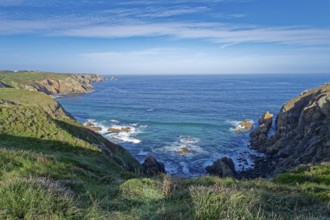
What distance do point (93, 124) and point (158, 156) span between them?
2933 centimetres

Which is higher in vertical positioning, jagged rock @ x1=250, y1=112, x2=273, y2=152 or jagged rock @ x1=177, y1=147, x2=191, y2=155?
jagged rock @ x1=250, y1=112, x2=273, y2=152

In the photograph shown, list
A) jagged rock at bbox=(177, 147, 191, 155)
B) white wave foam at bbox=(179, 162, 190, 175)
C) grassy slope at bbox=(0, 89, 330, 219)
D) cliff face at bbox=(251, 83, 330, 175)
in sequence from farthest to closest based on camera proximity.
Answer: jagged rock at bbox=(177, 147, 191, 155) < white wave foam at bbox=(179, 162, 190, 175) < cliff face at bbox=(251, 83, 330, 175) < grassy slope at bbox=(0, 89, 330, 219)

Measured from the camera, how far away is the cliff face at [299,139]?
39.5 m

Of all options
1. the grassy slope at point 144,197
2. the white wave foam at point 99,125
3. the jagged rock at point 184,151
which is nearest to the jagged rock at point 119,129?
the white wave foam at point 99,125

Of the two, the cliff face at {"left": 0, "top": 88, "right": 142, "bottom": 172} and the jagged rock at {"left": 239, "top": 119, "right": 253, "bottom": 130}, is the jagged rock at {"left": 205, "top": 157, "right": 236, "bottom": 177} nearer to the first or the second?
the cliff face at {"left": 0, "top": 88, "right": 142, "bottom": 172}

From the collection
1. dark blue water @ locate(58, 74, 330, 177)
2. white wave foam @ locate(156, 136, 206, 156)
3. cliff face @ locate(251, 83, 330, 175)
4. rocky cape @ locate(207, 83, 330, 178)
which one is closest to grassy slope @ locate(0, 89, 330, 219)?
cliff face @ locate(251, 83, 330, 175)

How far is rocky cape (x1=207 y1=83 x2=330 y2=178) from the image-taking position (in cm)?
3962

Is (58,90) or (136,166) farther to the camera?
(58,90)

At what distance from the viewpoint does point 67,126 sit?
39.6 m

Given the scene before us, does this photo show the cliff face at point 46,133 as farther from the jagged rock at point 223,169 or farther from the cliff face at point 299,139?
the cliff face at point 299,139

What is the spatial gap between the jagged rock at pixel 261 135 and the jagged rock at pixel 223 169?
13710 mm

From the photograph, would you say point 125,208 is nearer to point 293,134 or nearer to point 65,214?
point 65,214

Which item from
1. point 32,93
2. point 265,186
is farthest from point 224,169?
point 32,93

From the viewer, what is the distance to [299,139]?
164 feet
